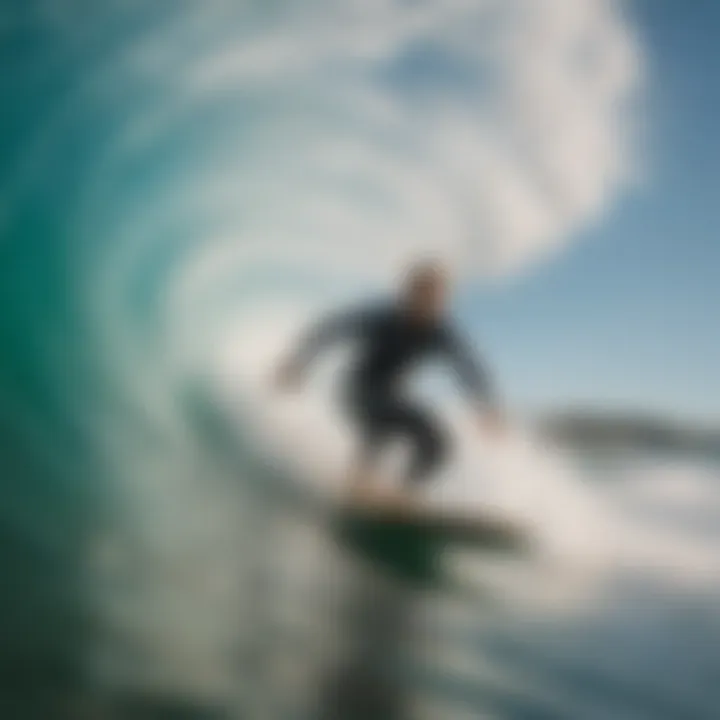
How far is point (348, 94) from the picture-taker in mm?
1482

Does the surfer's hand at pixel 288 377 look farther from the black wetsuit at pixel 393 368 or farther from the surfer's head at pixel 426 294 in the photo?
the surfer's head at pixel 426 294

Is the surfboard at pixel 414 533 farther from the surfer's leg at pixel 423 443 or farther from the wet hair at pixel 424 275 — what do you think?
the wet hair at pixel 424 275

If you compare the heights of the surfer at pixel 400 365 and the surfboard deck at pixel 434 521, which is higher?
the surfer at pixel 400 365

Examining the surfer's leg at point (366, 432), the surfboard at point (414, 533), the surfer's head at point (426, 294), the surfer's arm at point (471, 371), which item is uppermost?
the surfer's head at point (426, 294)

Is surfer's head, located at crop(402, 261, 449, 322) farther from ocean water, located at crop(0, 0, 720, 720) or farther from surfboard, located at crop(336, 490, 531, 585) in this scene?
surfboard, located at crop(336, 490, 531, 585)

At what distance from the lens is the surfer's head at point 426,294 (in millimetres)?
1455

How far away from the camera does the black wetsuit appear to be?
1.44 metres

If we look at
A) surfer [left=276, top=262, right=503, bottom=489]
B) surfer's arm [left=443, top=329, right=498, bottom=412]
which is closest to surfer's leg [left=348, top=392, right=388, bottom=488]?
surfer [left=276, top=262, right=503, bottom=489]

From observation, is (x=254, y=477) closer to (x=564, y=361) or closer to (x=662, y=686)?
(x=564, y=361)

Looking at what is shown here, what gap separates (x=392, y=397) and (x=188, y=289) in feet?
0.94

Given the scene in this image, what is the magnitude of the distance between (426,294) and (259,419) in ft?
0.85

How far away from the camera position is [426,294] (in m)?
1.46

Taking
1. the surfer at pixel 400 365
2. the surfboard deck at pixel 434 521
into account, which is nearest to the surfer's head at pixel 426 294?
the surfer at pixel 400 365

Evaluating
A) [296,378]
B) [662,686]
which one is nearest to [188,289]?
[296,378]
